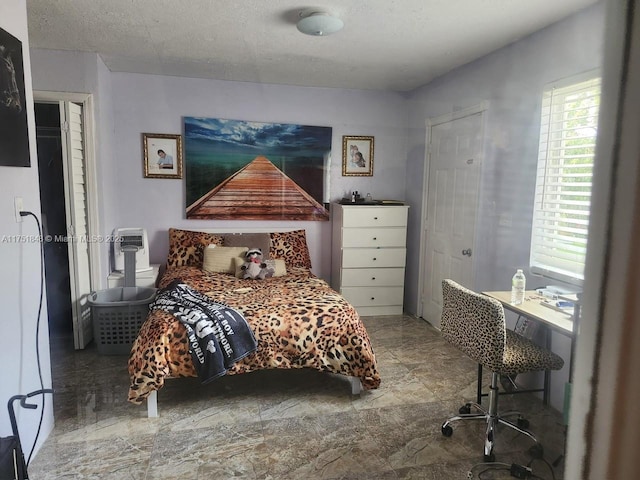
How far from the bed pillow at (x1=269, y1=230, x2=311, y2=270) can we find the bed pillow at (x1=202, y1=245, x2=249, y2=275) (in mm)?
337

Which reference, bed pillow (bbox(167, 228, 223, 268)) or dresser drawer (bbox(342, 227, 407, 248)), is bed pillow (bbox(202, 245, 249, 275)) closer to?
bed pillow (bbox(167, 228, 223, 268))

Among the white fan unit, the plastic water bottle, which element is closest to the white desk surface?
the plastic water bottle

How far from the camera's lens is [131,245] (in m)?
3.38

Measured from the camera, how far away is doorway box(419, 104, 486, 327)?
298 centimetres

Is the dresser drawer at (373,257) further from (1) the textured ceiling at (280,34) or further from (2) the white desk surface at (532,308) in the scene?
(2) the white desk surface at (532,308)

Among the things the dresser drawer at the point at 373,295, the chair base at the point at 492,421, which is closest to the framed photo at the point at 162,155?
the dresser drawer at the point at 373,295

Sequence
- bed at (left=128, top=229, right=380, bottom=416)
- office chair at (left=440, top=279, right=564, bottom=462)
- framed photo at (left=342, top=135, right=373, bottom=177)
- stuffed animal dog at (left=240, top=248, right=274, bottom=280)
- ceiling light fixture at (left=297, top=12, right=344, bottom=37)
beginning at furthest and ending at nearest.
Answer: framed photo at (left=342, top=135, right=373, bottom=177) → stuffed animal dog at (left=240, top=248, right=274, bottom=280) → ceiling light fixture at (left=297, top=12, right=344, bottom=37) → bed at (left=128, top=229, right=380, bottom=416) → office chair at (left=440, top=279, right=564, bottom=462)

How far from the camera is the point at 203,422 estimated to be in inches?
87.5

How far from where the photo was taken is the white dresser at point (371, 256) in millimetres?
3861

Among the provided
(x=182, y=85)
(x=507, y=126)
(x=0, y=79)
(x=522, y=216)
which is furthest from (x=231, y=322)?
(x=182, y=85)

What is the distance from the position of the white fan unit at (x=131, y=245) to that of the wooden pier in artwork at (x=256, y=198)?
52cm

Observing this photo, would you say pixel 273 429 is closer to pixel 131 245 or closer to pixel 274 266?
pixel 274 266

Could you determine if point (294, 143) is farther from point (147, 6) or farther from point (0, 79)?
point (0, 79)

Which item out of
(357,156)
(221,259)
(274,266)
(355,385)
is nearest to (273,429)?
(355,385)
